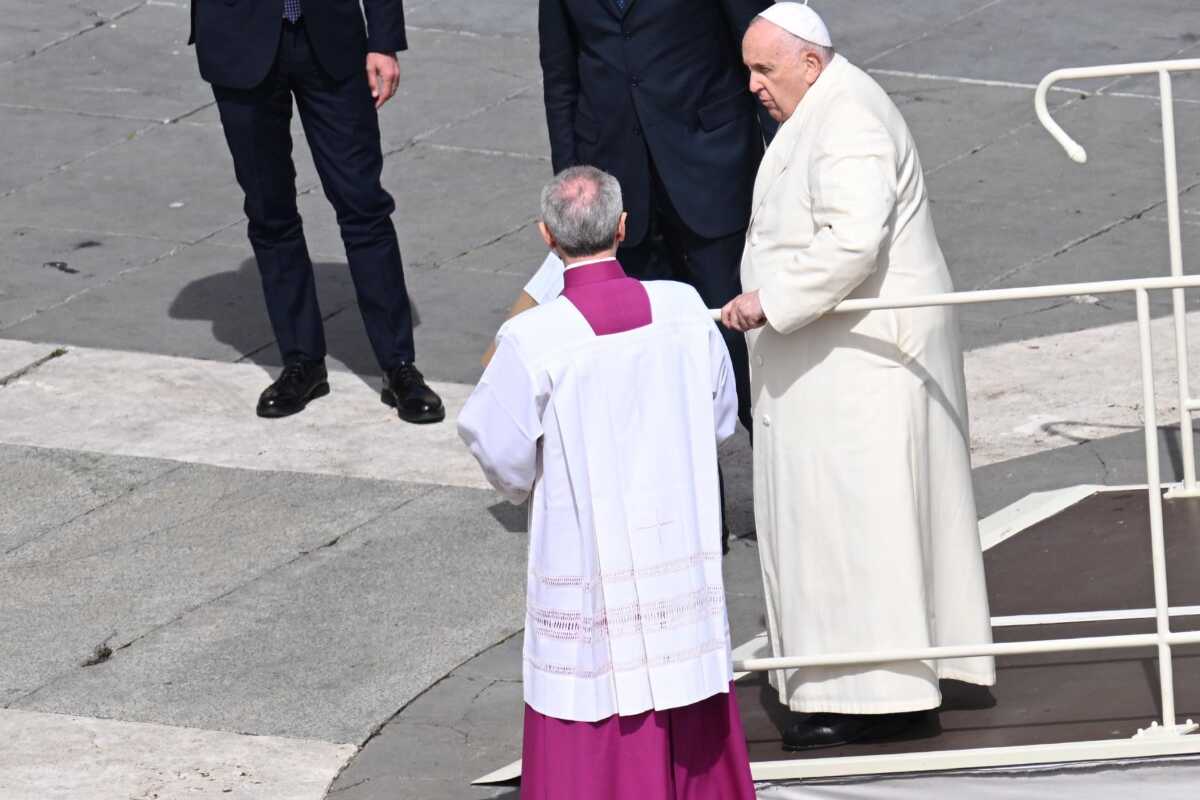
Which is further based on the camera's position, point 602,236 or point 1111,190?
point 1111,190

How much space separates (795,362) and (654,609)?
2.85ft

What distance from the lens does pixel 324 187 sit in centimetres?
797

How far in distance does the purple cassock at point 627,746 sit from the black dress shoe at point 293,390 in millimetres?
3468

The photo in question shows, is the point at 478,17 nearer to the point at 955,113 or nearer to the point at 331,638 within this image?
the point at 955,113

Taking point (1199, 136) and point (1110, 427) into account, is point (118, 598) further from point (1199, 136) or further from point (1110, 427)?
point (1199, 136)

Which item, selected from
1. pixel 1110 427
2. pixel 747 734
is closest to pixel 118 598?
pixel 747 734

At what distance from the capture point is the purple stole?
459 centimetres

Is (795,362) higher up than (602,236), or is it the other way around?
(602,236)

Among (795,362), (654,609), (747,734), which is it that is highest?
(795,362)

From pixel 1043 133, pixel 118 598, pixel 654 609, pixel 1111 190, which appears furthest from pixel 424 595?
pixel 1043 133

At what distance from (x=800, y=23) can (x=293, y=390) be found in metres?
3.46

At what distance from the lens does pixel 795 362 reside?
5.27 metres

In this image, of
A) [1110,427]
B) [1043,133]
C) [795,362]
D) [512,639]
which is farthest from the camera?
[1043,133]

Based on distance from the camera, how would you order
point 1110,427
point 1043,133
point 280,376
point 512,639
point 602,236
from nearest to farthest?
point 602,236 → point 512,639 → point 1110,427 → point 280,376 → point 1043,133
